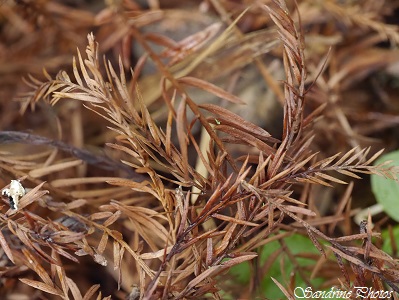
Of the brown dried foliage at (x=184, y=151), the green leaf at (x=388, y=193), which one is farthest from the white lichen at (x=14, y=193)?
the green leaf at (x=388, y=193)

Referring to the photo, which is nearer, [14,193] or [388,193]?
[14,193]

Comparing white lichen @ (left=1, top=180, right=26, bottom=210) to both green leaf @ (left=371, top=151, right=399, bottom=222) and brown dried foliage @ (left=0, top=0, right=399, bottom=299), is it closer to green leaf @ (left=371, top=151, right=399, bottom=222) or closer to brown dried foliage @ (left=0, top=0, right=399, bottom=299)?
brown dried foliage @ (left=0, top=0, right=399, bottom=299)

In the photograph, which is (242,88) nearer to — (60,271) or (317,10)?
(317,10)

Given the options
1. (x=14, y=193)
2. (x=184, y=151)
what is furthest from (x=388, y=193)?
(x=14, y=193)

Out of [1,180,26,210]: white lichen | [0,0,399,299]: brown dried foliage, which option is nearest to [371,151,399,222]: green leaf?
[0,0,399,299]: brown dried foliage

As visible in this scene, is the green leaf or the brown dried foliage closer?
the brown dried foliage

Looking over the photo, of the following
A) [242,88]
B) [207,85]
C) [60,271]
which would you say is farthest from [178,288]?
[242,88]

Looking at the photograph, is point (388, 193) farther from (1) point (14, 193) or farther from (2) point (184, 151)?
(1) point (14, 193)
